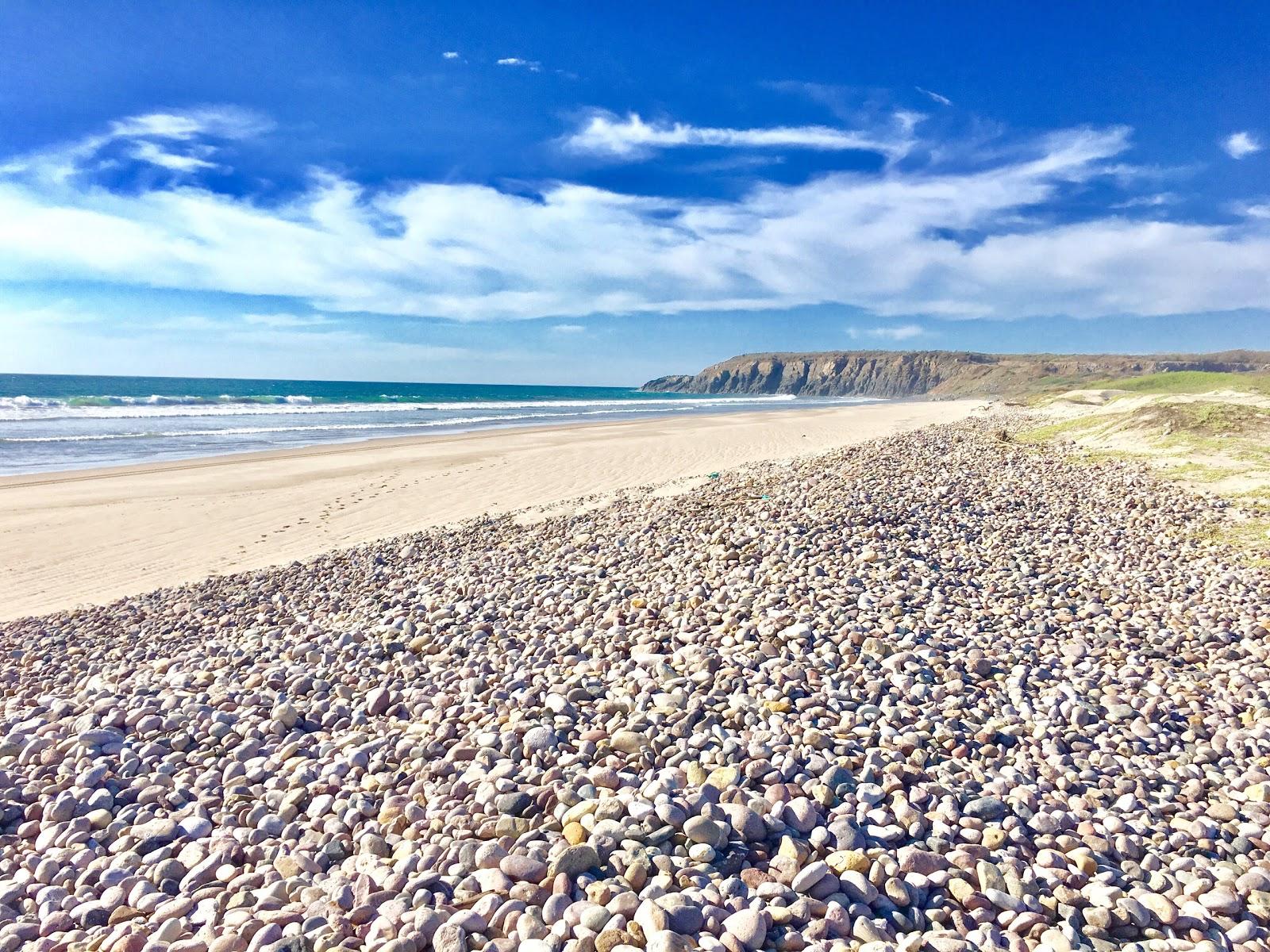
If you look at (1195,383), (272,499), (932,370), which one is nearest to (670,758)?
(272,499)

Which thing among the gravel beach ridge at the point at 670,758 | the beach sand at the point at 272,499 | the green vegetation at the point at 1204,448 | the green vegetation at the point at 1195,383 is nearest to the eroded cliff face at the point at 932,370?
the green vegetation at the point at 1195,383

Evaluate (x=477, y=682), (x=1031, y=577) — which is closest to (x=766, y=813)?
(x=477, y=682)

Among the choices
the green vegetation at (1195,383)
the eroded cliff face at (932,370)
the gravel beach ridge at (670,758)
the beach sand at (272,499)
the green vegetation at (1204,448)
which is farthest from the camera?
the eroded cliff face at (932,370)

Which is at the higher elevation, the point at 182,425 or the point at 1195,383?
the point at 1195,383

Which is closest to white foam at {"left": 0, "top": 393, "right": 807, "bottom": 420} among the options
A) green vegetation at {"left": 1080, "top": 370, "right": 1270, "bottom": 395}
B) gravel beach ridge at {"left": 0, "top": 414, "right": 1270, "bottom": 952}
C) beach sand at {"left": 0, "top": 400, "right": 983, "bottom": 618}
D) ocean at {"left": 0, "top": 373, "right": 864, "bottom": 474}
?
ocean at {"left": 0, "top": 373, "right": 864, "bottom": 474}

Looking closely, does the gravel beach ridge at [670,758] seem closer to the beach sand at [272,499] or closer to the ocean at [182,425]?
the beach sand at [272,499]

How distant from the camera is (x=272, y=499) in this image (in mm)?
15500

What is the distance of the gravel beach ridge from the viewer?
9.59ft

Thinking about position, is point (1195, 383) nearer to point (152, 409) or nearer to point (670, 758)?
Result: point (670, 758)

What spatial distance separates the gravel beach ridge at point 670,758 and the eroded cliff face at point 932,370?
310ft

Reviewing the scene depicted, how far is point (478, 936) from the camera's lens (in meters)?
2.77

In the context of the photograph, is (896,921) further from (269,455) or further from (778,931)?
(269,455)

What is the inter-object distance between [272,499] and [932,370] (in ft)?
531

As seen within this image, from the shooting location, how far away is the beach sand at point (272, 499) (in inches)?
412
